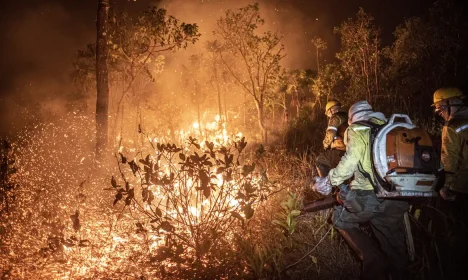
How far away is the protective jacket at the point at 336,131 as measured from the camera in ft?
18.2

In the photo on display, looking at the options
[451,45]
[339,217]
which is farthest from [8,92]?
[451,45]

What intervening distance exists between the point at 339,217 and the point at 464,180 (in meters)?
1.43

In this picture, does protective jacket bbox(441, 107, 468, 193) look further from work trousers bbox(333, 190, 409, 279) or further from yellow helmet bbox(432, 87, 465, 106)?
work trousers bbox(333, 190, 409, 279)

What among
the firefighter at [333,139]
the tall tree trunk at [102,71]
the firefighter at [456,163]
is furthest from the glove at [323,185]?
the tall tree trunk at [102,71]

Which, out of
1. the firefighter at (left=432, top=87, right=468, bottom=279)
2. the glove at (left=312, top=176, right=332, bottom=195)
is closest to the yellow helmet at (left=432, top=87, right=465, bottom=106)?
the firefighter at (left=432, top=87, right=468, bottom=279)

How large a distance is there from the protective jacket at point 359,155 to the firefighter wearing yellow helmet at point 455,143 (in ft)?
3.20

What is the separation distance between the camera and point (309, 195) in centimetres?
A: 581

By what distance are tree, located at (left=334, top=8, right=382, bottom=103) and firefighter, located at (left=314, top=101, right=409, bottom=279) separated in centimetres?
2173

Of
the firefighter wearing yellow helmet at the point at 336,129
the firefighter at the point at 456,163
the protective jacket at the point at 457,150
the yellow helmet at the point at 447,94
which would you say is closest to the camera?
the firefighter at the point at 456,163

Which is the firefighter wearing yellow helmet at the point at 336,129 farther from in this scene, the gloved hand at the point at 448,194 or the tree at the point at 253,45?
the tree at the point at 253,45

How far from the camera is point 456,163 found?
3570 millimetres

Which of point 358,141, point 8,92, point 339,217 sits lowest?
point 339,217

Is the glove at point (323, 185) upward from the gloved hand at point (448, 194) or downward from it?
upward

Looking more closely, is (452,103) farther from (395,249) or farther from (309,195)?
(309,195)
